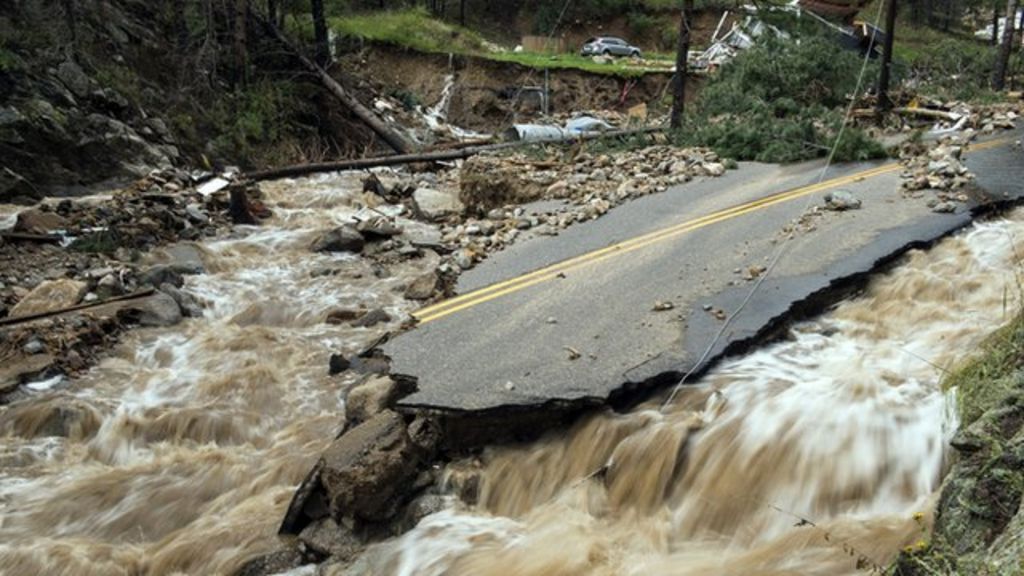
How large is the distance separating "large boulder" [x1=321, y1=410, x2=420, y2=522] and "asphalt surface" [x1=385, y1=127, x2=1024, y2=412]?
381 millimetres

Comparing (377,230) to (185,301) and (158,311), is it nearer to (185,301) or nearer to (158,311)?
(185,301)

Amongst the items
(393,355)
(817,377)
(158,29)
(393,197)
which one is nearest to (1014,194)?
(817,377)

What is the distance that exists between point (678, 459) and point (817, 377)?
1.52 m

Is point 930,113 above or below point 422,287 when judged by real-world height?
above

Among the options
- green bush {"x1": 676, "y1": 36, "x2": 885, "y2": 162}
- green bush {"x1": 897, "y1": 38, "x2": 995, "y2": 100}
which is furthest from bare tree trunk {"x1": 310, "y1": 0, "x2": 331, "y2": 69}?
green bush {"x1": 897, "y1": 38, "x2": 995, "y2": 100}

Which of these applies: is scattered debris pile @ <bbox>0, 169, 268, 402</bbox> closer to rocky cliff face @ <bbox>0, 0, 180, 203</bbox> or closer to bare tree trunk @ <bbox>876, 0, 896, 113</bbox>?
rocky cliff face @ <bbox>0, 0, 180, 203</bbox>

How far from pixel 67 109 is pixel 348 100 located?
24.5 feet

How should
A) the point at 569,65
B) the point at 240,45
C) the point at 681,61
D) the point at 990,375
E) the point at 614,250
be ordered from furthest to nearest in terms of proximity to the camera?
the point at 569,65 → the point at 240,45 → the point at 681,61 → the point at 614,250 → the point at 990,375

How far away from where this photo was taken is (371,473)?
5352 millimetres

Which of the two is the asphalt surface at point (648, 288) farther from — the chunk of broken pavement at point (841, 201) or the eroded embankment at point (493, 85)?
the eroded embankment at point (493, 85)

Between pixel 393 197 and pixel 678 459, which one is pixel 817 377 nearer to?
pixel 678 459

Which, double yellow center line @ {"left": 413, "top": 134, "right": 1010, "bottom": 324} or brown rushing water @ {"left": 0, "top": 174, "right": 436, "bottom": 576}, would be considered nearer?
brown rushing water @ {"left": 0, "top": 174, "right": 436, "bottom": 576}

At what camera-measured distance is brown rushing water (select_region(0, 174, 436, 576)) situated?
5652 mm

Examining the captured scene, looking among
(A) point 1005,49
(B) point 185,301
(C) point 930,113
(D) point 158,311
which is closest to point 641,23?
(A) point 1005,49
